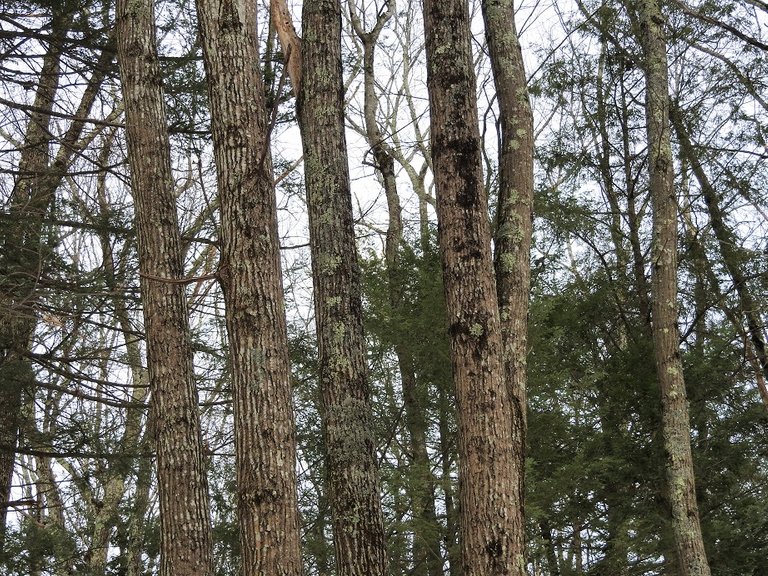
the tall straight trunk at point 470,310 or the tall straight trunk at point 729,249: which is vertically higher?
the tall straight trunk at point 729,249

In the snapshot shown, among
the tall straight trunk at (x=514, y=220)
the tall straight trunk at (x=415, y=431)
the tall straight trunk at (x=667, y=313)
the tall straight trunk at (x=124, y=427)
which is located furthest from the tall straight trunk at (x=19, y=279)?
the tall straight trunk at (x=667, y=313)

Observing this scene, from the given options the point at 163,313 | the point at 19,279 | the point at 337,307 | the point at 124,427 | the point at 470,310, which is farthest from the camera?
the point at 124,427

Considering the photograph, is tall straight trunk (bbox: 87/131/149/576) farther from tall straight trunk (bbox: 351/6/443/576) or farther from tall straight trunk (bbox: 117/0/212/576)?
tall straight trunk (bbox: 351/6/443/576)

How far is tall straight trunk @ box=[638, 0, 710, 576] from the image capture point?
25.2ft

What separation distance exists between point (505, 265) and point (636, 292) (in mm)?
6505

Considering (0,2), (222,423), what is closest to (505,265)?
(0,2)

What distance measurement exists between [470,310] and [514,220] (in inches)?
35.9

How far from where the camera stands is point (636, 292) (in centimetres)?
1087

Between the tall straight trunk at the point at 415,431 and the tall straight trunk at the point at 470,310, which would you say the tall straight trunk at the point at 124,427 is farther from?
the tall straight trunk at the point at 470,310

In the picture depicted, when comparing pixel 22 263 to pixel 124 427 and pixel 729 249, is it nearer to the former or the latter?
pixel 124 427

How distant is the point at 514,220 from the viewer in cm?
496

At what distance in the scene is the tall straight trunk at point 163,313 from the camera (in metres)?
5.38

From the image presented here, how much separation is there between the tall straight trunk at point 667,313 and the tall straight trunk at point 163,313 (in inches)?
167

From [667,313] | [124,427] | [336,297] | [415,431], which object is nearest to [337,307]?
[336,297]
